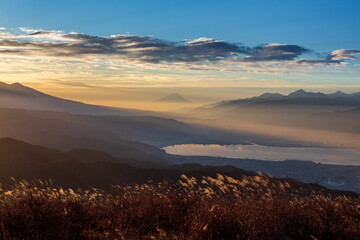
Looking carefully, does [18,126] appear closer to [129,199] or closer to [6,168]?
[6,168]

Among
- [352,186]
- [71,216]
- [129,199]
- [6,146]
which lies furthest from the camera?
[352,186]

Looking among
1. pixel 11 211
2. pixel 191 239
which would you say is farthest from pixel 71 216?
pixel 191 239

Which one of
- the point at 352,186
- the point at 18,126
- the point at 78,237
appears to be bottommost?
the point at 352,186

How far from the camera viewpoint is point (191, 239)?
15.1 ft

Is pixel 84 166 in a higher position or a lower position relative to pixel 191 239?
lower

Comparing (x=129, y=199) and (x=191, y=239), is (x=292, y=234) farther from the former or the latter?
(x=129, y=199)

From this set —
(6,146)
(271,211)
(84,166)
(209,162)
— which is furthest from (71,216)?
(209,162)

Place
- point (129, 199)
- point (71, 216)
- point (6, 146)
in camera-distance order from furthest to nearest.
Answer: point (6, 146) → point (129, 199) → point (71, 216)

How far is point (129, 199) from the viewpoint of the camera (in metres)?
6.77

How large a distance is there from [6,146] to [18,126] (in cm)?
11130

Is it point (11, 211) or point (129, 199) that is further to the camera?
point (129, 199)

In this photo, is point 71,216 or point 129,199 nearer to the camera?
point 71,216

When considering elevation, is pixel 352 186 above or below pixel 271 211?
below

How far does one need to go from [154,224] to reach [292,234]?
2.27 metres
